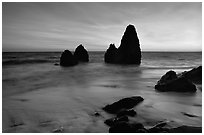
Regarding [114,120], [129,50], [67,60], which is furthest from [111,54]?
[114,120]

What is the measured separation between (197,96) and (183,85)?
59 cm

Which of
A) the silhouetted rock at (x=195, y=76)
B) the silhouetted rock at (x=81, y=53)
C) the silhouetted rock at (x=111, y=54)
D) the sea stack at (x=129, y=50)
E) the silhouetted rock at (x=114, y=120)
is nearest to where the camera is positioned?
the silhouetted rock at (x=114, y=120)

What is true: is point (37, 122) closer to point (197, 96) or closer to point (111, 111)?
point (111, 111)

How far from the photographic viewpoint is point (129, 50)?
25953 mm

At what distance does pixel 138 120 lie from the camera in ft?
13.2

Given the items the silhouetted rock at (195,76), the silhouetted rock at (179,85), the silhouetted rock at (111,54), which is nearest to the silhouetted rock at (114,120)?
the silhouetted rock at (179,85)

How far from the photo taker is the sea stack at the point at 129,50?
25525 mm

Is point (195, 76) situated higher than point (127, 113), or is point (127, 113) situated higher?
point (195, 76)

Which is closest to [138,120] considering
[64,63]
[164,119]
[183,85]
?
[164,119]

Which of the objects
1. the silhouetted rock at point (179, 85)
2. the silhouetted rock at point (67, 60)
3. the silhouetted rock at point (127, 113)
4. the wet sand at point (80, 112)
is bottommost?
the wet sand at point (80, 112)

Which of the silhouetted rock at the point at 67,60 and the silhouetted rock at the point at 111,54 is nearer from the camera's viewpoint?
the silhouetted rock at the point at 67,60

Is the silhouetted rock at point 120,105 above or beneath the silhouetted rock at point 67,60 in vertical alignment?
beneath

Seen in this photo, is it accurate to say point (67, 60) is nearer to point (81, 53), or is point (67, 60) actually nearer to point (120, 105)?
point (81, 53)

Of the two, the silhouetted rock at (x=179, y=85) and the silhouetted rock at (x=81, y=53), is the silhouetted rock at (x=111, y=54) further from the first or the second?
the silhouetted rock at (x=179, y=85)
